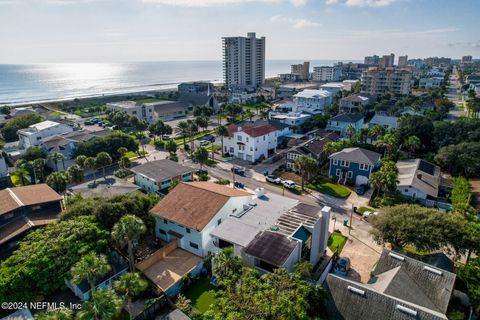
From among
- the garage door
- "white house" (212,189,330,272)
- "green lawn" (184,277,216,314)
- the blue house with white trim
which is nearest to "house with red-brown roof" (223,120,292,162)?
the blue house with white trim

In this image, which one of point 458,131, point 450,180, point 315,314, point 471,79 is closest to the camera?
point 315,314

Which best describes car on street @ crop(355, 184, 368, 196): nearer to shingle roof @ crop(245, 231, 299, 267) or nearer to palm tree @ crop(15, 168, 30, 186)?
shingle roof @ crop(245, 231, 299, 267)

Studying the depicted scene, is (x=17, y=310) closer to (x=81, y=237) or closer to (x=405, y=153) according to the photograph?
(x=81, y=237)

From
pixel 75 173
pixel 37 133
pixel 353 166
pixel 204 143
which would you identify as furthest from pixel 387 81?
pixel 37 133

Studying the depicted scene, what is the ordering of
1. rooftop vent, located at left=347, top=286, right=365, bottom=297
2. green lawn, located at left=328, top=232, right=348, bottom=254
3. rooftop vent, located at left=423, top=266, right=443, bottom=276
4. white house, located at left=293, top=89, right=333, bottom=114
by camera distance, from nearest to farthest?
rooftop vent, located at left=347, top=286, right=365, bottom=297 → rooftop vent, located at left=423, top=266, right=443, bottom=276 → green lawn, located at left=328, top=232, right=348, bottom=254 → white house, located at left=293, top=89, right=333, bottom=114

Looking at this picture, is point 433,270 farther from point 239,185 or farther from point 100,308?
point 239,185

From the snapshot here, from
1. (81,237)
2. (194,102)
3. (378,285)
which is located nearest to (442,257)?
(378,285)

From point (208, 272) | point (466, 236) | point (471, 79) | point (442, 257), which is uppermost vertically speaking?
Result: point (471, 79)
